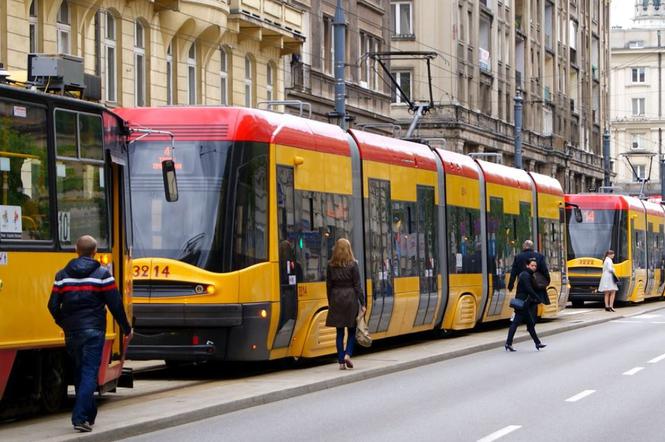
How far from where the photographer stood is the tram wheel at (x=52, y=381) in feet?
45.4

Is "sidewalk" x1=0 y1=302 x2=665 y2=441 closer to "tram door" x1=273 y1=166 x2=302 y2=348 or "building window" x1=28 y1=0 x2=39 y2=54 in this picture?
"tram door" x1=273 y1=166 x2=302 y2=348

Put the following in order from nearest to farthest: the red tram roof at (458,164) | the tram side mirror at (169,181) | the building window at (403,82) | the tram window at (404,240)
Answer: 1. the tram side mirror at (169,181)
2. the tram window at (404,240)
3. the red tram roof at (458,164)
4. the building window at (403,82)

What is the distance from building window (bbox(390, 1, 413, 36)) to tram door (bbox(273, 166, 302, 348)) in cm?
4876

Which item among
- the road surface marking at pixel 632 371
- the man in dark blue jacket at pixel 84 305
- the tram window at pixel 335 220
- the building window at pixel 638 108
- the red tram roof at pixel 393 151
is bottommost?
the road surface marking at pixel 632 371

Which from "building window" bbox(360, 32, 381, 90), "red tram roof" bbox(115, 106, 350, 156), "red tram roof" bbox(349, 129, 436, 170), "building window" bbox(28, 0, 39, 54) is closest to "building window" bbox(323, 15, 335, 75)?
"building window" bbox(360, 32, 381, 90)

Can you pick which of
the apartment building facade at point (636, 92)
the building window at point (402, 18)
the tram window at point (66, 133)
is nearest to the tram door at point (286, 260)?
the tram window at point (66, 133)

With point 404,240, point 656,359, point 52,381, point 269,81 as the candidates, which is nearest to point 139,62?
point 269,81

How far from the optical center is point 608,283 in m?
41.6

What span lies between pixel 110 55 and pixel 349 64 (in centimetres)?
1494

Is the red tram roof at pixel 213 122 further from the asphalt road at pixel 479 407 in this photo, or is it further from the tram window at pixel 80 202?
the tram window at pixel 80 202

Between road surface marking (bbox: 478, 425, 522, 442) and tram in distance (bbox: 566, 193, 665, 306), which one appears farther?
tram in distance (bbox: 566, 193, 665, 306)

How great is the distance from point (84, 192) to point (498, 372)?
8.02 meters

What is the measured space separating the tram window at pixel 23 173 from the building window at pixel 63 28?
17182 mm

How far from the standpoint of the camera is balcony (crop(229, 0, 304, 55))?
38125 millimetres
